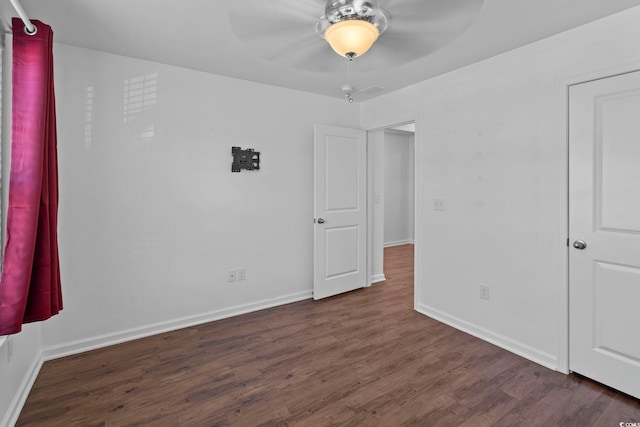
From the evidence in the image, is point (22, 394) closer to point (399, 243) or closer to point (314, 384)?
point (314, 384)

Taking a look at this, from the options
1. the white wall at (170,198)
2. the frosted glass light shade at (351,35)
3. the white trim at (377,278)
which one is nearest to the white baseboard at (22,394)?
the white wall at (170,198)

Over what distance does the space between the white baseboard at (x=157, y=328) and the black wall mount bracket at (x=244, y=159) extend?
1458 millimetres

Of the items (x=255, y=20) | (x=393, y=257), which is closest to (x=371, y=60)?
(x=255, y=20)

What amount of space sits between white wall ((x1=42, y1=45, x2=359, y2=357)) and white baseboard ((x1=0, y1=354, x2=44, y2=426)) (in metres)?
0.22

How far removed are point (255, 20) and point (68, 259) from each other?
2.35 meters

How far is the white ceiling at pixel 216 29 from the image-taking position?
1968 mm

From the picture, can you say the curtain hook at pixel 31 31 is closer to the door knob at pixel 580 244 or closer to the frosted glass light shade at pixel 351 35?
the frosted glass light shade at pixel 351 35

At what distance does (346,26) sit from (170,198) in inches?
89.6

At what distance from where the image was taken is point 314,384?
2186 millimetres

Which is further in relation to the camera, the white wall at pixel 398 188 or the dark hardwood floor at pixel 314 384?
the white wall at pixel 398 188

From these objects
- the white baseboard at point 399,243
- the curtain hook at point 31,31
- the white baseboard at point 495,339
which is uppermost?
the curtain hook at point 31,31

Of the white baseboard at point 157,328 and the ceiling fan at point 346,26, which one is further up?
the ceiling fan at point 346,26

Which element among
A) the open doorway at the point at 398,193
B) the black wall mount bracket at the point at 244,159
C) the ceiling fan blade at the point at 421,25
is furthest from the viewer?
the open doorway at the point at 398,193

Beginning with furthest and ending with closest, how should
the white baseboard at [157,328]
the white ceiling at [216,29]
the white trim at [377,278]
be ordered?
the white trim at [377,278] < the white baseboard at [157,328] < the white ceiling at [216,29]
